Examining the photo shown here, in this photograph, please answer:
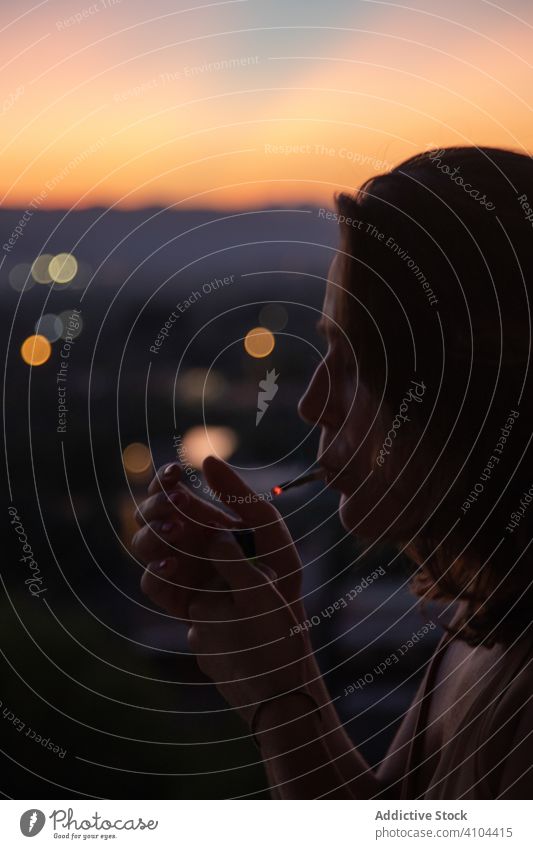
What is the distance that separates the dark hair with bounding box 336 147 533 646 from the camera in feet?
1.94

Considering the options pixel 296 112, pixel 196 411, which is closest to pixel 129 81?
pixel 296 112

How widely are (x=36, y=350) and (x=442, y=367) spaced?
275 millimetres

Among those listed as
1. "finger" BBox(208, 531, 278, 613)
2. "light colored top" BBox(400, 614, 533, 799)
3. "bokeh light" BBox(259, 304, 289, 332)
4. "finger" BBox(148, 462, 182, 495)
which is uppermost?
"bokeh light" BBox(259, 304, 289, 332)

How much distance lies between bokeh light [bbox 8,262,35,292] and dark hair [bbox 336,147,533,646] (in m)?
0.21

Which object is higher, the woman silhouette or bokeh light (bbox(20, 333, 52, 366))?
bokeh light (bbox(20, 333, 52, 366))

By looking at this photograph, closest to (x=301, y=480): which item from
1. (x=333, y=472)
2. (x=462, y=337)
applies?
(x=333, y=472)

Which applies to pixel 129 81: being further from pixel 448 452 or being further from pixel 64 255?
pixel 448 452

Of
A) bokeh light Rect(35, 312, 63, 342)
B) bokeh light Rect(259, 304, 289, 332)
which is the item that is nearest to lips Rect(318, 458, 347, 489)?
bokeh light Rect(259, 304, 289, 332)

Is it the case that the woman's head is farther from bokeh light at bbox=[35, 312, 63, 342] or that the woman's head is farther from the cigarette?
bokeh light at bbox=[35, 312, 63, 342]

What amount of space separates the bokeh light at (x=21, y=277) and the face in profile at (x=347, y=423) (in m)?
0.20

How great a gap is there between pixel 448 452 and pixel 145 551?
22cm

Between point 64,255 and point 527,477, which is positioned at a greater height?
point 64,255

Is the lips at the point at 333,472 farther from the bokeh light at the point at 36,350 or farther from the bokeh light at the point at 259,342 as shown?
the bokeh light at the point at 36,350
